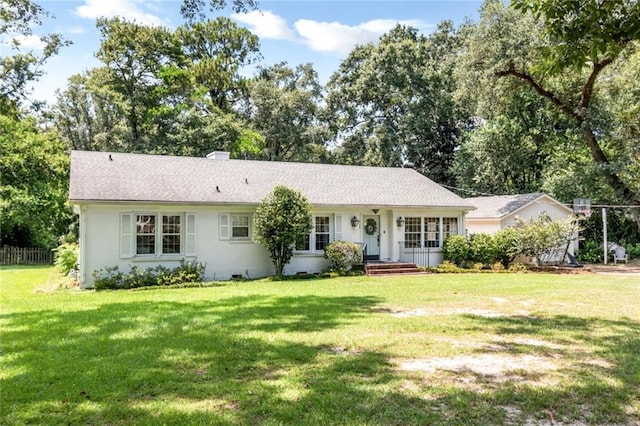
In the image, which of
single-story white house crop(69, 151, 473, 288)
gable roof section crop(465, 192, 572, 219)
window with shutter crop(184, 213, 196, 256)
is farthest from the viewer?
gable roof section crop(465, 192, 572, 219)

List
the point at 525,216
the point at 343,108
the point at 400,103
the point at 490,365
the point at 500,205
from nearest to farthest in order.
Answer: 1. the point at 490,365
2. the point at 525,216
3. the point at 500,205
4. the point at 400,103
5. the point at 343,108

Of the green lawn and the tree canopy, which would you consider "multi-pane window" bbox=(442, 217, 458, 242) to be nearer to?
the tree canopy

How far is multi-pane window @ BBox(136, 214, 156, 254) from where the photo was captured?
14820mm

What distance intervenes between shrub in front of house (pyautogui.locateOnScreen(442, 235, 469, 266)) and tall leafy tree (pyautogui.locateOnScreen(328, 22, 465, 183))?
15.4m

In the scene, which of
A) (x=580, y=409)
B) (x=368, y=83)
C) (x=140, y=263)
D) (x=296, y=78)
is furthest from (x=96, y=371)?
(x=296, y=78)

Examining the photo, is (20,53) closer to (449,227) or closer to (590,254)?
(449,227)

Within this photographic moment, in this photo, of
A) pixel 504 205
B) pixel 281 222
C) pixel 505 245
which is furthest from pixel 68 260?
pixel 504 205

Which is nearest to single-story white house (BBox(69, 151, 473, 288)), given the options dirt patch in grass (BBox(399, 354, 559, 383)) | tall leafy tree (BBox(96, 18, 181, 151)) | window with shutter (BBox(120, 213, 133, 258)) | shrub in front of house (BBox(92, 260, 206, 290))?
window with shutter (BBox(120, 213, 133, 258))

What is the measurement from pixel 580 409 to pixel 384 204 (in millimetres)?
14012

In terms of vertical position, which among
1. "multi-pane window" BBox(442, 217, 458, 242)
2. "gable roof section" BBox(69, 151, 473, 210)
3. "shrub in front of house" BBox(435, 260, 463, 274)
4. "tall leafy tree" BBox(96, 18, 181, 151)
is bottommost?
"shrub in front of house" BBox(435, 260, 463, 274)

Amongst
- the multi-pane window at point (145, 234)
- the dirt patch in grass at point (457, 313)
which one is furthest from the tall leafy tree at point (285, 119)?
the dirt patch in grass at point (457, 313)

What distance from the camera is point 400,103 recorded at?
112ft

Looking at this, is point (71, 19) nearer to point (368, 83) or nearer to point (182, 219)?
point (182, 219)

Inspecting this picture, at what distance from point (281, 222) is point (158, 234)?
13.0ft
